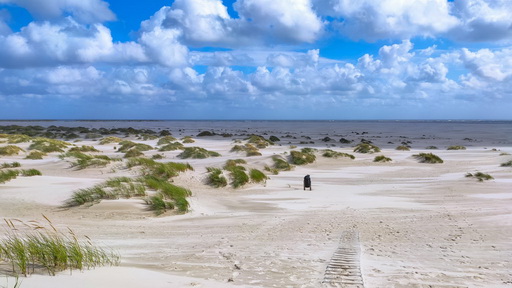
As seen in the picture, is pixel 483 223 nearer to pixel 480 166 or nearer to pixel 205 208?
pixel 205 208

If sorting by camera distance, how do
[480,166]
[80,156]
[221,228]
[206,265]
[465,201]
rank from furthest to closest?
1. [480,166]
2. [80,156]
3. [465,201]
4. [221,228]
5. [206,265]

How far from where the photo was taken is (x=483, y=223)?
9992mm

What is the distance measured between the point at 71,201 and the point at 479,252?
944 centimetres

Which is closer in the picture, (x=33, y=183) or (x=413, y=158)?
(x=33, y=183)

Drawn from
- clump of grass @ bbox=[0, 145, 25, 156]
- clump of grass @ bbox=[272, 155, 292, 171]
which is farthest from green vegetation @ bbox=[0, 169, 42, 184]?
clump of grass @ bbox=[272, 155, 292, 171]

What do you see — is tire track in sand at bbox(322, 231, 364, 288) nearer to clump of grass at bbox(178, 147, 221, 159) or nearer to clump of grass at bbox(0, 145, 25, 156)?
clump of grass at bbox(178, 147, 221, 159)

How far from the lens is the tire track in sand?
5.67 metres

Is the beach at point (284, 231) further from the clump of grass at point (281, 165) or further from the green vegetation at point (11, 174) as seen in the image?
the clump of grass at point (281, 165)

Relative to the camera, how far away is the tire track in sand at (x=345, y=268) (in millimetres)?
5668

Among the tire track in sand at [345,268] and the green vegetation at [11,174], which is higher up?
the green vegetation at [11,174]

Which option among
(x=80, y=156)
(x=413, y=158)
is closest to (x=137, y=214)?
(x=80, y=156)

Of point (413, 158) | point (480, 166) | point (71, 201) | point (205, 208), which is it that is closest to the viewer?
point (71, 201)

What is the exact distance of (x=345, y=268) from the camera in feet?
20.8

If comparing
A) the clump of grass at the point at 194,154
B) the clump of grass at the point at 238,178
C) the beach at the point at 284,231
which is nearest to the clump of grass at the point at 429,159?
the beach at the point at 284,231
